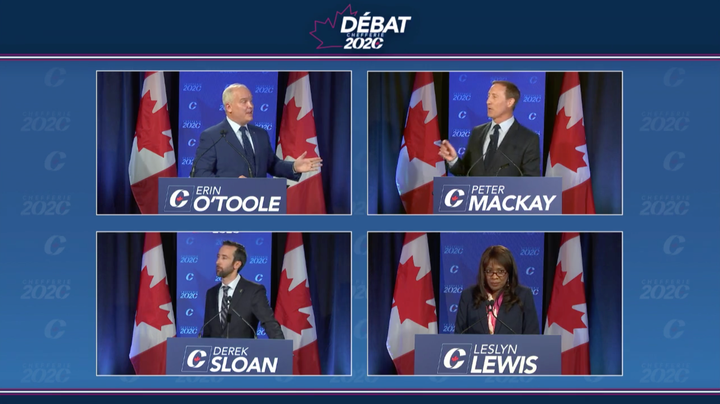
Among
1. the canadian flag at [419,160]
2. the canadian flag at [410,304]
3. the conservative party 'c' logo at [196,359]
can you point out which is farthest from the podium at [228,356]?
the canadian flag at [419,160]

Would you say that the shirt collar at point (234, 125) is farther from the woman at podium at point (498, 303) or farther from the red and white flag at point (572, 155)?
the red and white flag at point (572, 155)

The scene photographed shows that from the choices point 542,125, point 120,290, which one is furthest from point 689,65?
point 120,290

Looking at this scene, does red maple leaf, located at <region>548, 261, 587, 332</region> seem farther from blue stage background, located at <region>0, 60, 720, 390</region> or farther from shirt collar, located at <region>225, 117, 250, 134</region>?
shirt collar, located at <region>225, 117, 250, 134</region>

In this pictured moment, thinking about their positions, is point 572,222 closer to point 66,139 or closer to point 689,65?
point 689,65

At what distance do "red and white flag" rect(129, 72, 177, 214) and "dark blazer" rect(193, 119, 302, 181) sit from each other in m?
0.22

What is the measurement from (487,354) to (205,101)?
2500 mm

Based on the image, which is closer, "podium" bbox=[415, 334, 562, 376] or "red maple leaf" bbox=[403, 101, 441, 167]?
"podium" bbox=[415, 334, 562, 376]

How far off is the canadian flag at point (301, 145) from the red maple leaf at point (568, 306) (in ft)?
5.45

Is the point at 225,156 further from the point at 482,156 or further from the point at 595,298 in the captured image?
the point at 595,298

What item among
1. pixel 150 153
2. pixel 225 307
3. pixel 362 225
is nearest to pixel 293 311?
pixel 225 307

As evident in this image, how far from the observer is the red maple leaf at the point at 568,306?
237 inches

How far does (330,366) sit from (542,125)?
7.02 ft

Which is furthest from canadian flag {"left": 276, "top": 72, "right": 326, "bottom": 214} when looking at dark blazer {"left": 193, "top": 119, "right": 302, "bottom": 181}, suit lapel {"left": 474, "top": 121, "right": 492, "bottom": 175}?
suit lapel {"left": 474, "top": 121, "right": 492, "bottom": 175}

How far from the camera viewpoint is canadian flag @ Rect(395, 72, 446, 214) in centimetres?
604
